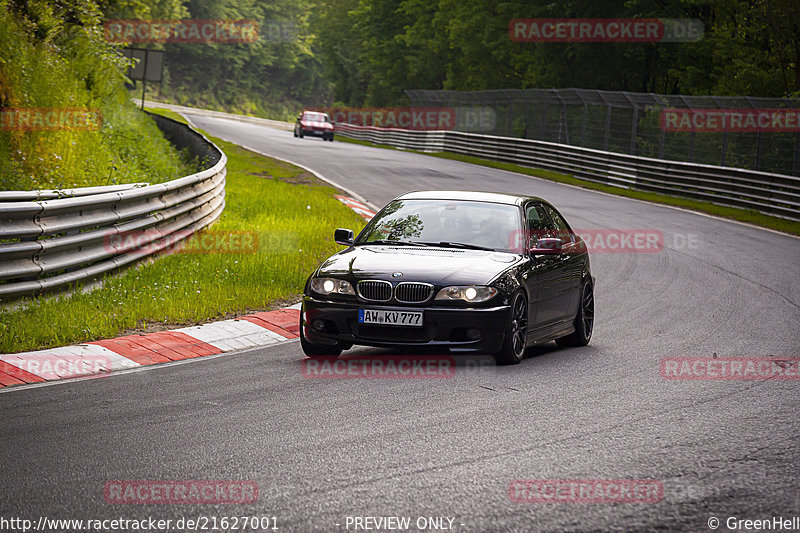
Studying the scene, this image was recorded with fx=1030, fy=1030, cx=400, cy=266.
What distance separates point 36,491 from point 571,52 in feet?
154

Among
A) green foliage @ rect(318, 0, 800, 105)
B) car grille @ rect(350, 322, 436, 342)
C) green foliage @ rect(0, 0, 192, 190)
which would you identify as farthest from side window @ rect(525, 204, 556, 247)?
green foliage @ rect(318, 0, 800, 105)

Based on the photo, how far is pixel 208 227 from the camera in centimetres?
1489

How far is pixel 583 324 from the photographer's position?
32.7 ft

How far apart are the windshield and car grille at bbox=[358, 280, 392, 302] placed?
42.0 inches

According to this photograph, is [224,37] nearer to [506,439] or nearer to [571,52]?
[571,52]

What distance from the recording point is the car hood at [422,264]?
8047mm

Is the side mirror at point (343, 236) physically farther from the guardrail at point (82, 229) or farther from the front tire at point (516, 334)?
the guardrail at point (82, 229)

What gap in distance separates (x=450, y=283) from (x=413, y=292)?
0.30 metres

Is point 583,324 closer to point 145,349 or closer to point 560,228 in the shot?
point 560,228

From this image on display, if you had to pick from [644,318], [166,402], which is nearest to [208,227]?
[644,318]

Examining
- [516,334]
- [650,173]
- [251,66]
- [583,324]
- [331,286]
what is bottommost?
[583,324]

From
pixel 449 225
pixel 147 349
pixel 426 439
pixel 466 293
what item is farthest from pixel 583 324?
pixel 426 439

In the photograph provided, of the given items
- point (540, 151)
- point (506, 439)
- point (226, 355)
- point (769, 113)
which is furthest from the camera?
point (540, 151)

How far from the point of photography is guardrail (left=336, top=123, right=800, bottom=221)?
25469mm
